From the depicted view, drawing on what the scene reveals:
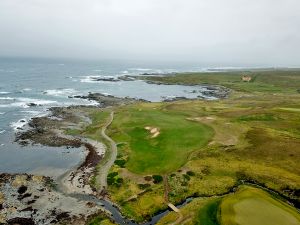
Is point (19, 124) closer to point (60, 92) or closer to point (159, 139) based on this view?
point (159, 139)

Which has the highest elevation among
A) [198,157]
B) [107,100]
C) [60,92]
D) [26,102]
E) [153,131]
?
[153,131]

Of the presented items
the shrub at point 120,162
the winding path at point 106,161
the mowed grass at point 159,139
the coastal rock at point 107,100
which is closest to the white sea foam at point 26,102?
the coastal rock at point 107,100

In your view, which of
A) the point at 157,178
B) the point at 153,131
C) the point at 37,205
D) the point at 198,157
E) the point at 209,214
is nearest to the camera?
the point at 209,214

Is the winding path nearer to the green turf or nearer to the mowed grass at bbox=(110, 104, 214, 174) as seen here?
the mowed grass at bbox=(110, 104, 214, 174)

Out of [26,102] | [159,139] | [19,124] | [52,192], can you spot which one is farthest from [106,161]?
[26,102]

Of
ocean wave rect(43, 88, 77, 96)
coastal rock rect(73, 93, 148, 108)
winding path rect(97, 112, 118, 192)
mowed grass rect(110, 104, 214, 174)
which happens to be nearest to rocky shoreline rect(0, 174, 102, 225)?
winding path rect(97, 112, 118, 192)

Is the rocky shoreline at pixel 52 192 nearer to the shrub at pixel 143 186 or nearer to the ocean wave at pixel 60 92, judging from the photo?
the shrub at pixel 143 186

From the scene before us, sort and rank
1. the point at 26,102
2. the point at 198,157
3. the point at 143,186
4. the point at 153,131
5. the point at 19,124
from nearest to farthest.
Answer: the point at 143,186, the point at 198,157, the point at 153,131, the point at 19,124, the point at 26,102
